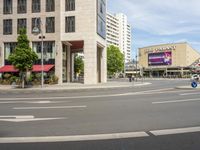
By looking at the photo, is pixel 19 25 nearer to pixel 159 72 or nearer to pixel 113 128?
pixel 113 128

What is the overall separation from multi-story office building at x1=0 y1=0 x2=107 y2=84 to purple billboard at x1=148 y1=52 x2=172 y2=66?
3721 inches

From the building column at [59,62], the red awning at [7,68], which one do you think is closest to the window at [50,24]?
the building column at [59,62]

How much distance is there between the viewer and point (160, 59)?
496 ft

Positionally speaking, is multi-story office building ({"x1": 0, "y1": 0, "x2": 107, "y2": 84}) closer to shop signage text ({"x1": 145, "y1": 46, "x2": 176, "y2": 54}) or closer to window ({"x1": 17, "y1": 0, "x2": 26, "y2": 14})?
window ({"x1": 17, "y1": 0, "x2": 26, "y2": 14})

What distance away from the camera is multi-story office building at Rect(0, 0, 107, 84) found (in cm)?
5203

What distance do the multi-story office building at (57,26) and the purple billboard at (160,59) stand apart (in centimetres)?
9452

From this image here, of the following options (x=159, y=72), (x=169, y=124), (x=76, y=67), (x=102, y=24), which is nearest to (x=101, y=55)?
(x=102, y=24)

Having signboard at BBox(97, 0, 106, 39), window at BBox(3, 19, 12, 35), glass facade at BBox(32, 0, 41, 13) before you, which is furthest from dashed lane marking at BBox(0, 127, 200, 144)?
window at BBox(3, 19, 12, 35)

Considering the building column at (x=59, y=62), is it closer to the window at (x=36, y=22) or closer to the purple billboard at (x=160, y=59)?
the window at (x=36, y=22)

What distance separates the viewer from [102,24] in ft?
197

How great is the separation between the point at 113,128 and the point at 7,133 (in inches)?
107

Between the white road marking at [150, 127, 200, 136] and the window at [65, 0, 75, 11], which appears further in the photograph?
the window at [65, 0, 75, 11]

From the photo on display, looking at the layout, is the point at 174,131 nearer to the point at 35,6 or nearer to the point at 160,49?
the point at 35,6

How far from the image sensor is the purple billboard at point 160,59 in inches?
5817
